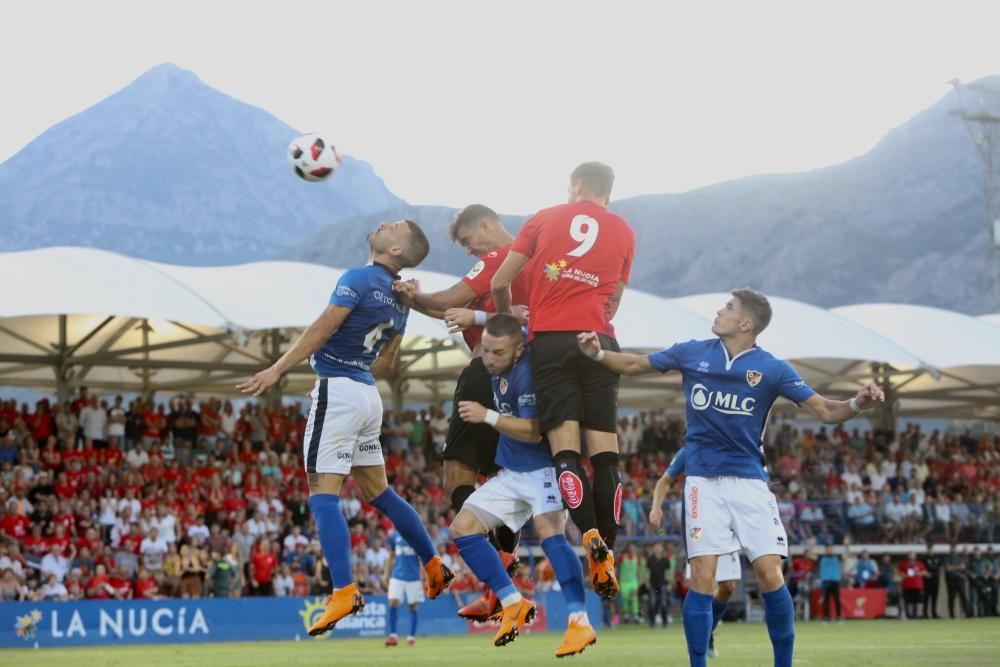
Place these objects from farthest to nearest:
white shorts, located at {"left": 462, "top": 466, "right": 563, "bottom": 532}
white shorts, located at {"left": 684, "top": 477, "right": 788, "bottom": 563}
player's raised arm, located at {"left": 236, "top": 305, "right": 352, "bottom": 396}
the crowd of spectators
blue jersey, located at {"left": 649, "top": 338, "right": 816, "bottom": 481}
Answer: the crowd of spectators
white shorts, located at {"left": 462, "top": 466, "right": 563, "bottom": 532}
blue jersey, located at {"left": 649, "top": 338, "right": 816, "bottom": 481}
white shorts, located at {"left": 684, "top": 477, "right": 788, "bottom": 563}
player's raised arm, located at {"left": 236, "top": 305, "right": 352, "bottom": 396}

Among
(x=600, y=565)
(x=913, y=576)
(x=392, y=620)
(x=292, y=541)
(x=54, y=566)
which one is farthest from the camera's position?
(x=913, y=576)

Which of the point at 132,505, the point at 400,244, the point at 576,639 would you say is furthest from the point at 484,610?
the point at 132,505

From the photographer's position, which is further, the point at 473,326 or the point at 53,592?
the point at 53,592

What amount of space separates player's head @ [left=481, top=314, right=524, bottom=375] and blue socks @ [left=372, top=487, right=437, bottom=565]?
1.15 m

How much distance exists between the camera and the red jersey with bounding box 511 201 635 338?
8.62 metres

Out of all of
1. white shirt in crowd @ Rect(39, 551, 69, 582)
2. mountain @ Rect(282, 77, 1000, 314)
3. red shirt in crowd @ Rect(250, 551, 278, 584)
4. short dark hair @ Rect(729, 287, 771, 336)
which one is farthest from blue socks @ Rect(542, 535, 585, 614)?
mountain @ Rect(282, 77, 1000, 314)

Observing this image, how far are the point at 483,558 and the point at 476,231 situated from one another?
7.25ft

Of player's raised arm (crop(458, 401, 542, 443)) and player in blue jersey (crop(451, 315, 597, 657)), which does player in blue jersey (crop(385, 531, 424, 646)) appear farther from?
player's raised arm (crop(458, 401, 542, 443))

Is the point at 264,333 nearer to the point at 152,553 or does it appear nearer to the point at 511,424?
the point at 152,553

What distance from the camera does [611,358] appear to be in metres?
8.48

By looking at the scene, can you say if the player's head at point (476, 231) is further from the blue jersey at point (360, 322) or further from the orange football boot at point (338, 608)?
the orange football boot at point (338, 608)

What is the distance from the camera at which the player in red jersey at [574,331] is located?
28.1ft

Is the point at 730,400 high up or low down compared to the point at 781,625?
up

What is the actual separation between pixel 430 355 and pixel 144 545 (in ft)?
47.5
